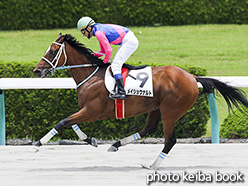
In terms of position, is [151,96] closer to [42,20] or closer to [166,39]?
[166,39]

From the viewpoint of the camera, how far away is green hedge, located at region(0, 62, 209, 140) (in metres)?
7.49

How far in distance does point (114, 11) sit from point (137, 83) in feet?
28.2

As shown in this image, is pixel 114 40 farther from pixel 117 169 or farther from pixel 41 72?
pixel 117 169

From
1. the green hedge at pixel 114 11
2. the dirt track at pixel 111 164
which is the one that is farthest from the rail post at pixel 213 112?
the green hedge at pixel 114 11

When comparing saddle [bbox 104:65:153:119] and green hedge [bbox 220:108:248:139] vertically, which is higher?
saddle [bbox 104:65:153:119]

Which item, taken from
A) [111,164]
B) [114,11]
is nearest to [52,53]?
[111,164]

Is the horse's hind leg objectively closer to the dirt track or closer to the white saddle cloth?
the dirt track

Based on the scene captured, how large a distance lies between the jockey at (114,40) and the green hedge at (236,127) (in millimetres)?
2267

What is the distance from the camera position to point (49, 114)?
752 cm

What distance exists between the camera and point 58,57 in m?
5.80

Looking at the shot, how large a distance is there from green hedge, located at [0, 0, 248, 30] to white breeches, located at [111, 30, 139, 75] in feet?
26.6

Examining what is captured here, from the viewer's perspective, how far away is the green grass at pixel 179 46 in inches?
443

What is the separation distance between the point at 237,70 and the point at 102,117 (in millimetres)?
5660

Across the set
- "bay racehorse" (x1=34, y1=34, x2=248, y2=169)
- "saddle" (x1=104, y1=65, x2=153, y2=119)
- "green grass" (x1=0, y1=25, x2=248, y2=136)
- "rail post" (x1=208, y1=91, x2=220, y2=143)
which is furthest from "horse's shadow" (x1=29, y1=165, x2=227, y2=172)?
"green grass" (x1=0, y1=25, x2=248, y2=136)
